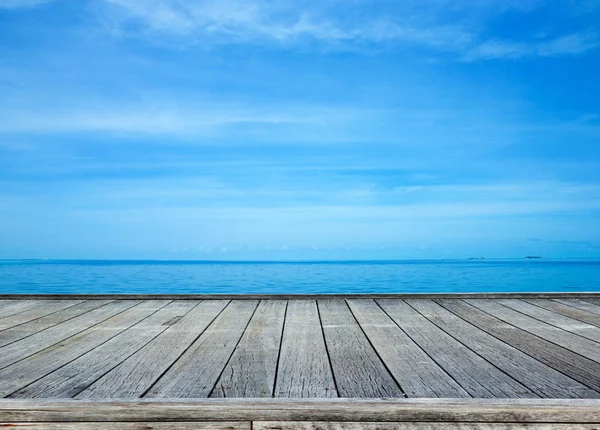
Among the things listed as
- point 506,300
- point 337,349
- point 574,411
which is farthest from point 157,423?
point 506,300

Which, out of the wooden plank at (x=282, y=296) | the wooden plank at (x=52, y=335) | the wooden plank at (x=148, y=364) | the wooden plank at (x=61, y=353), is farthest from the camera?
the wooden plank at (x=282, y=296)

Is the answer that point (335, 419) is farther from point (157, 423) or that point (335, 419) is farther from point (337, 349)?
point (337, 349)

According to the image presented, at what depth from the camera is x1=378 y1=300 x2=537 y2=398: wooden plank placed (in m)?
1.47

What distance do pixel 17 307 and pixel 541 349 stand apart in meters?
3.04

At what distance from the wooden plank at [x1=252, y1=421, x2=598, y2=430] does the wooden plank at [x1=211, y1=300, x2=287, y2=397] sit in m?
0.20

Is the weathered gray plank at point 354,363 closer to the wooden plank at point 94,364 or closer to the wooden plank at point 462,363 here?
the wooden plank at point 462,363

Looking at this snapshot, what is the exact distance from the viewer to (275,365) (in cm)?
174

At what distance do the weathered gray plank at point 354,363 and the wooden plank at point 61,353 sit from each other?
3.18ft

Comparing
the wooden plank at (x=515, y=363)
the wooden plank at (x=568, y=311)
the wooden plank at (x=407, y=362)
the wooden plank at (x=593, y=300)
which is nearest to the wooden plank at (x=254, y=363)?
the wooden plank at (x=407, y=362)

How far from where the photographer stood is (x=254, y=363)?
1759 mm

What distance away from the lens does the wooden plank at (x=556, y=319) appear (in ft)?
7.70

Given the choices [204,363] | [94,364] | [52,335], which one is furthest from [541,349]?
[52,335]

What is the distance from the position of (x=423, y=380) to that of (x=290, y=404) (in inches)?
20.0

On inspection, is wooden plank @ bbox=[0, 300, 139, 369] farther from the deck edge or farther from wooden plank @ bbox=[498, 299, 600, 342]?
wooden plank @ bbox=[498, 299, 600, 342]
